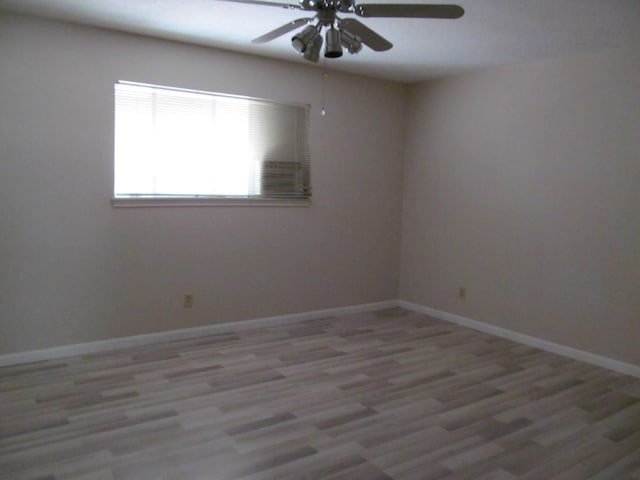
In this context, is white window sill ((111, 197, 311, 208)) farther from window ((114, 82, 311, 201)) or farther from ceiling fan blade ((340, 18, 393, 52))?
ceiling fan blade ((340, 18, 393, 52))

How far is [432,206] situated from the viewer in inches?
209

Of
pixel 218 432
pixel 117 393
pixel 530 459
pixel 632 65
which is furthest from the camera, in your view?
pixel 632 65

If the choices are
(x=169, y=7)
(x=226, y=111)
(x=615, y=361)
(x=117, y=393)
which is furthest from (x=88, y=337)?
(x=615, y=361)

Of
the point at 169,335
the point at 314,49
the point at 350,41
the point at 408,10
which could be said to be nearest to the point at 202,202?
the point at 169,335

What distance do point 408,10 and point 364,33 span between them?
10.5 inches

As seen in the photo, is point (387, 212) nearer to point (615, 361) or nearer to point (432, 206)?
point (432, 206)

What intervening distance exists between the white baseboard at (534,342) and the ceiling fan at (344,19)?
9.51 feet

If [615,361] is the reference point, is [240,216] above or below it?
above

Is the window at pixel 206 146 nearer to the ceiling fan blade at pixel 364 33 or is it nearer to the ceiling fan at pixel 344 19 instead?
the ceiling fan at pixel 344 19

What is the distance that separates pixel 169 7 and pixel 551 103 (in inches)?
117

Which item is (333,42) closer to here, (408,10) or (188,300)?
(408,10)

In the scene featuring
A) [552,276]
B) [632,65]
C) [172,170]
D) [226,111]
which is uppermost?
[632,65]

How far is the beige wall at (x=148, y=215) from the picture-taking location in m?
3.61

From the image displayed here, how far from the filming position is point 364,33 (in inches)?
98.5
